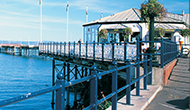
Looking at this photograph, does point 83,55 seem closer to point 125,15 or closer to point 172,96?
point 172,96

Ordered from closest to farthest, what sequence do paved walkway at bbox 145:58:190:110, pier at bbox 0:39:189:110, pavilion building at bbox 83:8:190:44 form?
pier at bbox 0:39:189:110, paved walkway at bbox 145:58:190:110, pavilion building at bbox 83:8:190:44

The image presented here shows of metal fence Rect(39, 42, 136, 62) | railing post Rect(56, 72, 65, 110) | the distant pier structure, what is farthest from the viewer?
the distant pier structure

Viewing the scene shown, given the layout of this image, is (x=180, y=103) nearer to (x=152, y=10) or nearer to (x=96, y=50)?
(x=152, y=10)

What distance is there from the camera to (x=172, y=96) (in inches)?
280

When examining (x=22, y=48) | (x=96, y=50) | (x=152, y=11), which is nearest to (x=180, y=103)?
(x=152, y=11)

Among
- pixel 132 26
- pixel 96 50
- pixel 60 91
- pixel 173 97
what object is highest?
pixel 132 26

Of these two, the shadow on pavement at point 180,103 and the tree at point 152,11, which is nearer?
the shadow on pavement at point 180,103

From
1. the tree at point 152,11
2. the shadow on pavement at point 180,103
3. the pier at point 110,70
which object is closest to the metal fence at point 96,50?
the pier at point 110,70

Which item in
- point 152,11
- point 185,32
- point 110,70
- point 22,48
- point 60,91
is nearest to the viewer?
point 60,91

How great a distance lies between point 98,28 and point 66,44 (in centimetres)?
949

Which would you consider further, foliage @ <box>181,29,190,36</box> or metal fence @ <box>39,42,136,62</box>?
foliage @ <box>181,29,190,36</box>

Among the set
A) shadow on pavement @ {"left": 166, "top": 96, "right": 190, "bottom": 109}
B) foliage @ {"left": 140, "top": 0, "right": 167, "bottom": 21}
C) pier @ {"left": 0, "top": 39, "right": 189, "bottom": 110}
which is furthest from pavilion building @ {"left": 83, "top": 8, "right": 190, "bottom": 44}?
shadow on pavement @ {"left": 166, "top": 96, "right": 190, "bottom": 109}

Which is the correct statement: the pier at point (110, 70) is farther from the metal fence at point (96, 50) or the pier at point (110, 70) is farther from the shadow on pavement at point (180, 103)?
the shadow on pavement at point (180, 103)

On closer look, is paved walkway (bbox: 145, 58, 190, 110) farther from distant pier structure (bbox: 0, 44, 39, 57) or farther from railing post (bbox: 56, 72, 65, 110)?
distant pier structure (bbox: 0, 44, 39, 57)
